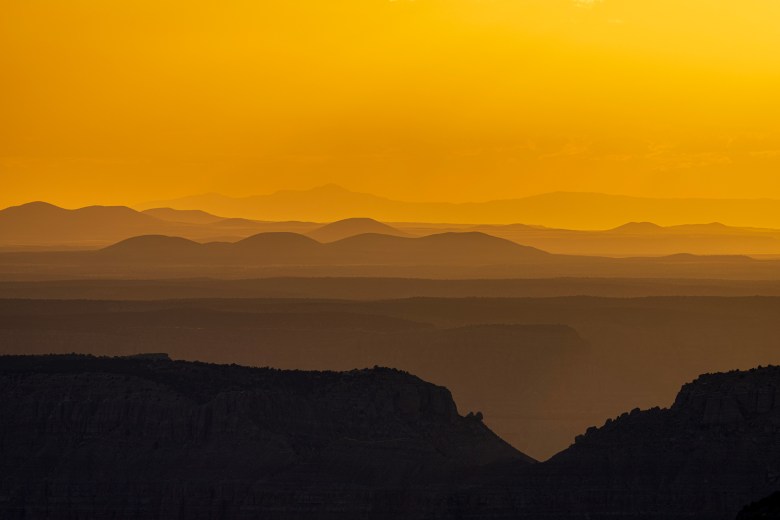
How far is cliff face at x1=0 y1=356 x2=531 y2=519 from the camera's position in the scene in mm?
76312

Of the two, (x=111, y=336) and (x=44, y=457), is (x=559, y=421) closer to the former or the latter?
(x=111, y=336)

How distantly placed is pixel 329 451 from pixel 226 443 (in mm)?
3297

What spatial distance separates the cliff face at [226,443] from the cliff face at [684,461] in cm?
259

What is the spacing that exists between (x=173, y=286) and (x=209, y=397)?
11264 centimetres

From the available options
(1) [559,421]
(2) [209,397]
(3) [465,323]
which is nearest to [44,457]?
(2) [209,397]

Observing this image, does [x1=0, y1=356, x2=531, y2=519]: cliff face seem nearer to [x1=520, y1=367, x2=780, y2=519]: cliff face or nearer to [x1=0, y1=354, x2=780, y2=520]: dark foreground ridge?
[x1=0, y1=354, x2=780, y2=520]: dark foreground ridge

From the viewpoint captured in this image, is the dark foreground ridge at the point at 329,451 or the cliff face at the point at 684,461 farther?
the dark foreground ridge at the point at 329,451

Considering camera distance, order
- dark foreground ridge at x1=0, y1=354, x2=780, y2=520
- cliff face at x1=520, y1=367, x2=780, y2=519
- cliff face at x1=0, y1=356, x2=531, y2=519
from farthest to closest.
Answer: cliff face at x1=0, y1=356, x2=531, y2=519, dark foreground ridge at x1=0, y1=354, x2=780, y2=520, cliff face at x1=520, y1=367, x2=780, y2=519

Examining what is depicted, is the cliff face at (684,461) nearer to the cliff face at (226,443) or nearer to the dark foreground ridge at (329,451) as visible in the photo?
the dark foreground ridge at (329,451)

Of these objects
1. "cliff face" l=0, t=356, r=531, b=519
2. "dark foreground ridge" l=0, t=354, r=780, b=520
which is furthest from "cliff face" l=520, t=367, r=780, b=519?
"cliff face" l=0, t=356, r=531, b=519

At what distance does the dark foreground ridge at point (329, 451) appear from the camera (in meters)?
72.4

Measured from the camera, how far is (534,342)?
454ft

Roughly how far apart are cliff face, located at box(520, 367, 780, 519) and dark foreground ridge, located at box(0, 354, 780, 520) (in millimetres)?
49

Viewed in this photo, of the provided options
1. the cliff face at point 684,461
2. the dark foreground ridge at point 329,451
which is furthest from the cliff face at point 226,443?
the cliff face at point 684,461
